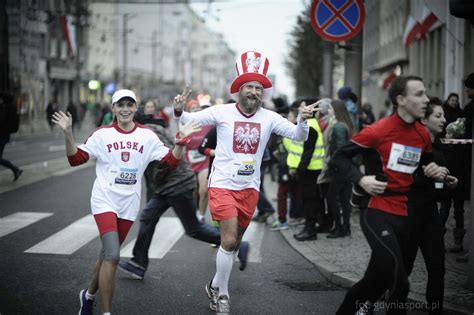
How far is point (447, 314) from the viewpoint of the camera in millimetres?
6250

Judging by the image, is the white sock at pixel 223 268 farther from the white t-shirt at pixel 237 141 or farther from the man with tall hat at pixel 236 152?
the white t-shirt at pixel 237 141

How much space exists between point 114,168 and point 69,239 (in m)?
4.12

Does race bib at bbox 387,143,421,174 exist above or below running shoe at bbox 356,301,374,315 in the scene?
above

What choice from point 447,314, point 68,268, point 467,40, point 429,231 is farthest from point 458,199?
point 467,40

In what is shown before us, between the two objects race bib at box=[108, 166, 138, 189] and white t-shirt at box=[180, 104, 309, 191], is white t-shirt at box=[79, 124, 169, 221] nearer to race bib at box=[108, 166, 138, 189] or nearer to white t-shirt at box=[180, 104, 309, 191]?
race bib at box=[108, 166, 138, 189]

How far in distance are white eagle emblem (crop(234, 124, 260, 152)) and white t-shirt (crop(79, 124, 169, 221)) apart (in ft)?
2.74

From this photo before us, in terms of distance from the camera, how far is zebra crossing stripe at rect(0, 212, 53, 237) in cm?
1047

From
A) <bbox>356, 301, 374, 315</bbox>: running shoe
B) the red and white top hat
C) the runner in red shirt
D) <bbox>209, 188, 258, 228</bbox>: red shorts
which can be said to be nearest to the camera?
the runner in red shirt

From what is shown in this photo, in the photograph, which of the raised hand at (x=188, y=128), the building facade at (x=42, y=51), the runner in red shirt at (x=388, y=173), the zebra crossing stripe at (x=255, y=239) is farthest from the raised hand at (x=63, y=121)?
the building facade at (x=42, y=51)

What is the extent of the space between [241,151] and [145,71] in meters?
91.9

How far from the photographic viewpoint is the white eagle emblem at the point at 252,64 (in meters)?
6.69

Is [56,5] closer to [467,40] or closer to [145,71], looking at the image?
[467,40]

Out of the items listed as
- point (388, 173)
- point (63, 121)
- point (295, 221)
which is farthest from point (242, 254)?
point (295, 221)

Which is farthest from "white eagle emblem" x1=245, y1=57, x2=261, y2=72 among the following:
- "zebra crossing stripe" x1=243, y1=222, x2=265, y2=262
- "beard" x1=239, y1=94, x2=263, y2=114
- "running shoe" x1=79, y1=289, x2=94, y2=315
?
"zebra crossing stripe" x1=243, y1=222, x2=265, y2=262
